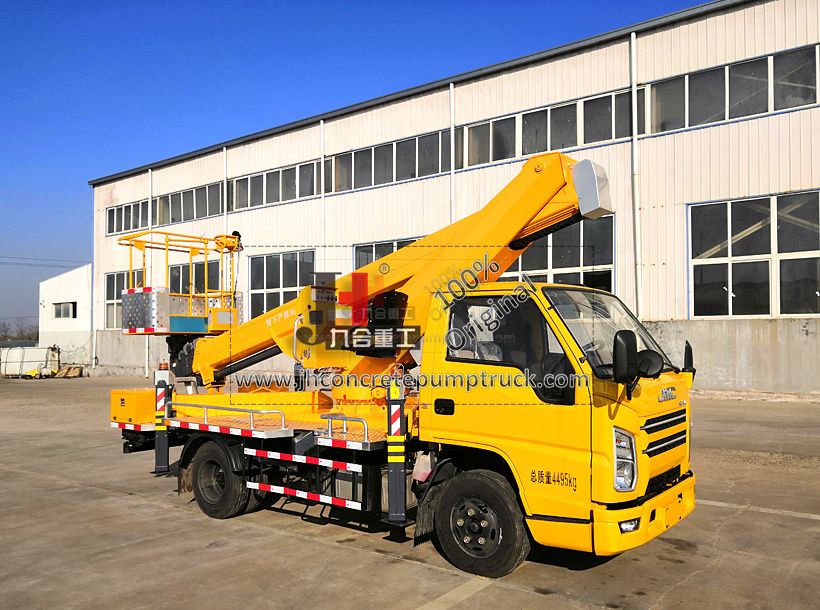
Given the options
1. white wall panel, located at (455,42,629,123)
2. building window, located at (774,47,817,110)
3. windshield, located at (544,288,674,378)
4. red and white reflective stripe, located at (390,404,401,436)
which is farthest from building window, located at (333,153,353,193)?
red and white reflective stripe, located at (390,404,401,436)

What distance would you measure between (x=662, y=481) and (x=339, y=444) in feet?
9.19

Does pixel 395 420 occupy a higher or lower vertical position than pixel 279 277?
lower

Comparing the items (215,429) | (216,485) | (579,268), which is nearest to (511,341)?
(215,429)

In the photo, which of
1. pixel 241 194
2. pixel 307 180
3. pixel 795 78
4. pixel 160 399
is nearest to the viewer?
pixel 160 399

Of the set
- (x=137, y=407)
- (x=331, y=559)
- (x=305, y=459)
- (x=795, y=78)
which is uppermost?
(x=795, y=78)

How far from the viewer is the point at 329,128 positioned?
27.8 m

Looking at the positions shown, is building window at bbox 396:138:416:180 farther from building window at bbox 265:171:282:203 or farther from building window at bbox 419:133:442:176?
building window at bbox 265:171:282:203

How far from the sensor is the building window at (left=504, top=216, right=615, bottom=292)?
2077 cm

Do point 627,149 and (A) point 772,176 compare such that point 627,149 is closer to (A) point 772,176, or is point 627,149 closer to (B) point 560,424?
(A) point 772,176

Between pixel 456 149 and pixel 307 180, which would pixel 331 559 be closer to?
pixel 456 149

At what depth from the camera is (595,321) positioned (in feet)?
19.6

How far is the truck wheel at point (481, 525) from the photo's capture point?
18.0ft

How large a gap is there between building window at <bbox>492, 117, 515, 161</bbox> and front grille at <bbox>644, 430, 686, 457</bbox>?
1755 centimetres

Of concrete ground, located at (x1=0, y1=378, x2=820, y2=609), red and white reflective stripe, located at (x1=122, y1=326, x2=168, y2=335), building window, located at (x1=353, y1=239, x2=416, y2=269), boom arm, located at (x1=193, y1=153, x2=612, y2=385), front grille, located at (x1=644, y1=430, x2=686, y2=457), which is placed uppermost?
building window, located at (x1=353, y1=239, x2=416, y2=269)
